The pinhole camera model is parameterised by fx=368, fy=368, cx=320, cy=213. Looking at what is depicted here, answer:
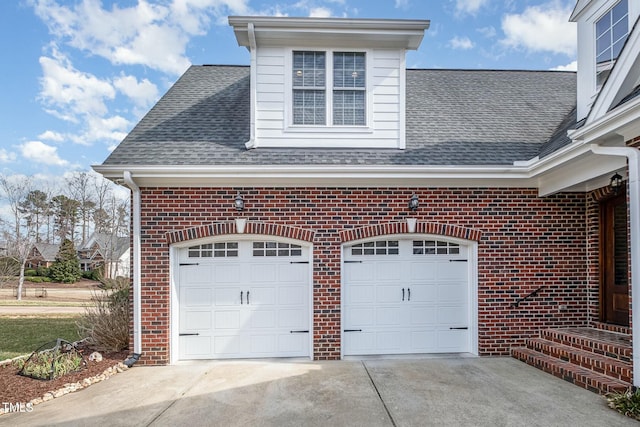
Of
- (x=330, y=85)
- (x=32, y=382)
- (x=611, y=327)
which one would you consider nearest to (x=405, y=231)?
(x=330, y=85)

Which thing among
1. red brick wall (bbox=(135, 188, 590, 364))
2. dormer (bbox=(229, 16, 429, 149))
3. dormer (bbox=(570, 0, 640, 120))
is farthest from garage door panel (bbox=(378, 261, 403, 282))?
dormer (bbox=(570, 0, 640, 120))

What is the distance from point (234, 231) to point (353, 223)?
2.05m

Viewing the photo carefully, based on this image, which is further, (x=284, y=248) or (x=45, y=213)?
(x=45, y=213)

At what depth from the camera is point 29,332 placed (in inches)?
379

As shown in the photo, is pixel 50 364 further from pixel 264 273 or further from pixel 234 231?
pixel 264 273

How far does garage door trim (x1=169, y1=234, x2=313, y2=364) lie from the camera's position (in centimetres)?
628

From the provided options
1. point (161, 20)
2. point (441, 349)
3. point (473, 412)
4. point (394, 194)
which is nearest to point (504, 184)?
point (394, 194)

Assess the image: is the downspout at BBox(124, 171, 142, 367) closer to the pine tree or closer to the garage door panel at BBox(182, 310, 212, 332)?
the garage door panel at BBox(182, 310, 212, 332)

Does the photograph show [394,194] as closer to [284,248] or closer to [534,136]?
[284,248]

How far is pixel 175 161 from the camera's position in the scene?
6148 mm

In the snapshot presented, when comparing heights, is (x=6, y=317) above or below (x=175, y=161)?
below

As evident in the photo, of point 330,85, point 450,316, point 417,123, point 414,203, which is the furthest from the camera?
point 417,123

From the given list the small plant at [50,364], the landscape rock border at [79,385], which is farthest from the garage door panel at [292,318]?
the small plant at [50,364]

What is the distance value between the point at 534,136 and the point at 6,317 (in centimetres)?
1658
